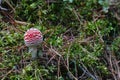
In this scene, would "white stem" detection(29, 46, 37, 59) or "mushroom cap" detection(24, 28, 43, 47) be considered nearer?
"mushroom cap" detection(24, 28, 43, 47)

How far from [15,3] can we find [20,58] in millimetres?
675

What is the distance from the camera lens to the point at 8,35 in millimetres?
2209

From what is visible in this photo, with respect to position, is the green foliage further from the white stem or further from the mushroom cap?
the mushroom cap

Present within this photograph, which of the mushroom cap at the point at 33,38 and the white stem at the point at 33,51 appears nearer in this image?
the mushroom cap at the point at 33,38

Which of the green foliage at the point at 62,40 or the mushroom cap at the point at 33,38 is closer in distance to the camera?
the mushroom cap at the point at 33,38

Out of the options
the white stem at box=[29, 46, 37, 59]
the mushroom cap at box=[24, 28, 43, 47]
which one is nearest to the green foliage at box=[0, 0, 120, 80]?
the white stem at box=[29, 46, 37, 59]

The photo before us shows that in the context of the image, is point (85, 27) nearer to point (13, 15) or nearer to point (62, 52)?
point (62, 52)

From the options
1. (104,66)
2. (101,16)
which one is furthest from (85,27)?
(104,66)

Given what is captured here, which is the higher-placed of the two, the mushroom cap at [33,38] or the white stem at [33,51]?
the mushroom cap at [33,38]

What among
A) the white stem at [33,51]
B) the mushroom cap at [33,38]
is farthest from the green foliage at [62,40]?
the mushroom cap at [33,38]

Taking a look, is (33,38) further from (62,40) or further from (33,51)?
(62,40)

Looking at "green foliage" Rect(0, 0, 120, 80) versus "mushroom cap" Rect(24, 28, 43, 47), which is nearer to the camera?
"mushroom cap" Rect(24, 28, 43, 47)

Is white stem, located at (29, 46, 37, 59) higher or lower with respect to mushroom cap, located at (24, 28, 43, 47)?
lower

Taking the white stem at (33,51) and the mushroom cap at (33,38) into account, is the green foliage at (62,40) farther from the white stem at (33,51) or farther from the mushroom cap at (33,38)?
the mushroom cap at (33,38)
